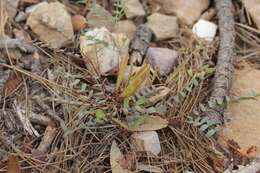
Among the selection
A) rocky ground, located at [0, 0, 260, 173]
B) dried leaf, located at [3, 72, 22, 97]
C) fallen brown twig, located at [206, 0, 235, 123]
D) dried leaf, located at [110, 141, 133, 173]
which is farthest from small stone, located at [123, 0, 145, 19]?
dried leaf, located at [110, 141, 133, 173]

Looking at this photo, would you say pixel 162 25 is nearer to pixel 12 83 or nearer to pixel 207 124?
pixel 207 124

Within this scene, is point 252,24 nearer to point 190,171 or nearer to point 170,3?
point 170,3

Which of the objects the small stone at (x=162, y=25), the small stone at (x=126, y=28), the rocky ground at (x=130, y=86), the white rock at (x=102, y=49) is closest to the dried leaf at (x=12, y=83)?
the rocky ground at (x=130, y=86)

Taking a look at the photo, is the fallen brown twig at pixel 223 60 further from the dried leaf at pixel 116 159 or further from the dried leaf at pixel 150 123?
the dried leaf at pixel 116 159

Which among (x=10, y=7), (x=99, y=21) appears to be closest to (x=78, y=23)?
(x=99, y=21)

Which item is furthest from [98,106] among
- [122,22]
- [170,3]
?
[170,3]
